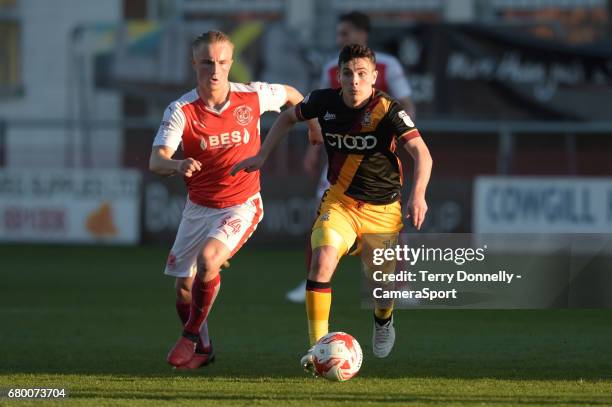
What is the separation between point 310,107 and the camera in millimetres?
7441

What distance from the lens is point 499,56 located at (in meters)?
20.8

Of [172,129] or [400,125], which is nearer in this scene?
[400,125]

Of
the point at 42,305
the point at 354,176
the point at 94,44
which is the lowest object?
the point at 42,305

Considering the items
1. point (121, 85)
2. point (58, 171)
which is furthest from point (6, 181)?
point (121, 85)

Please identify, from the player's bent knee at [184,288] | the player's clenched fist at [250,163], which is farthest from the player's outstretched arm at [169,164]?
the player's bent knee at [184,288]

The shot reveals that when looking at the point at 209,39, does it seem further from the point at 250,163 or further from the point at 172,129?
the point at 250,163

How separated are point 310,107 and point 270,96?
82 centimetres

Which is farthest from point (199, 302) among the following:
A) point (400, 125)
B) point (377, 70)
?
point (377, 70)

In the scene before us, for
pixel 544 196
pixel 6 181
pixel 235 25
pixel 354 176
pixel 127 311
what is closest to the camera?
pixel 354 176

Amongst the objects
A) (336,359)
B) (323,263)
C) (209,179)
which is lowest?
(336,359)

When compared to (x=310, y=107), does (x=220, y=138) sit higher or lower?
lower

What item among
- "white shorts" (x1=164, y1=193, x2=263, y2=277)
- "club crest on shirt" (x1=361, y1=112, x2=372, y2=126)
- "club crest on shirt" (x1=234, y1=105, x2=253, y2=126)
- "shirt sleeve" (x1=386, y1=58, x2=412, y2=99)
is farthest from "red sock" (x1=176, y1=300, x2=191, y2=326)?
"shirt sleeve" (x1=386, y1=58, x2=412, y2=99)

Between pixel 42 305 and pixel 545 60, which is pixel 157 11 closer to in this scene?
pixel 545 60

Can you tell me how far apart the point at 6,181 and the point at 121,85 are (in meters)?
4.75
